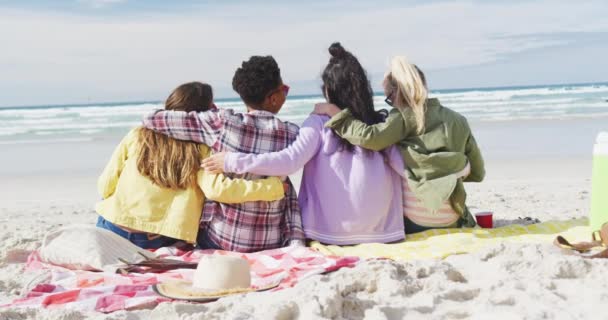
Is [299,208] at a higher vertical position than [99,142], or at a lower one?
higher

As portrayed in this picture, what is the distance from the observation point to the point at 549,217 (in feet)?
19.1

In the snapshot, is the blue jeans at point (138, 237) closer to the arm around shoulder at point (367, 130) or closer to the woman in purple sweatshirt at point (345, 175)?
the woman in purple sweatshirt at point (345, 175)

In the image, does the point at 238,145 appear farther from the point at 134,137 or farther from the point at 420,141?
the point at 420,141

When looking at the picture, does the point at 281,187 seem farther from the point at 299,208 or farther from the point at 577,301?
the point at 577,301

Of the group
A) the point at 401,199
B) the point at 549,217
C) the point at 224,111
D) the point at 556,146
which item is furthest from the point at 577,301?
the point at 556,146

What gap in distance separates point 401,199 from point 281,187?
31.8 inches

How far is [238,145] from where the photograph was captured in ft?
13.9

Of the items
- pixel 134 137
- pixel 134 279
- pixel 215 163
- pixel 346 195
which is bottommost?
pixel 134 279

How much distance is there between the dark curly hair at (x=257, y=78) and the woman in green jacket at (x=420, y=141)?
1.18ft

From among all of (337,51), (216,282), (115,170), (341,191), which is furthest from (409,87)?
(115,170)

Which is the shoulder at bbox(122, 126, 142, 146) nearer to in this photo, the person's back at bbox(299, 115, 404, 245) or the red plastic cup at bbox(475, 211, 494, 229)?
the person's back at bbox(299, 115, 404, 245)

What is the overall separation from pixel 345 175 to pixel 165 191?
1098mm

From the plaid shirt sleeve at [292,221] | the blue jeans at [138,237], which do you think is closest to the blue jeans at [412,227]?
the plaid shirt sleeve at [292,221]

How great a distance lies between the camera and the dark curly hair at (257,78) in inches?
167
